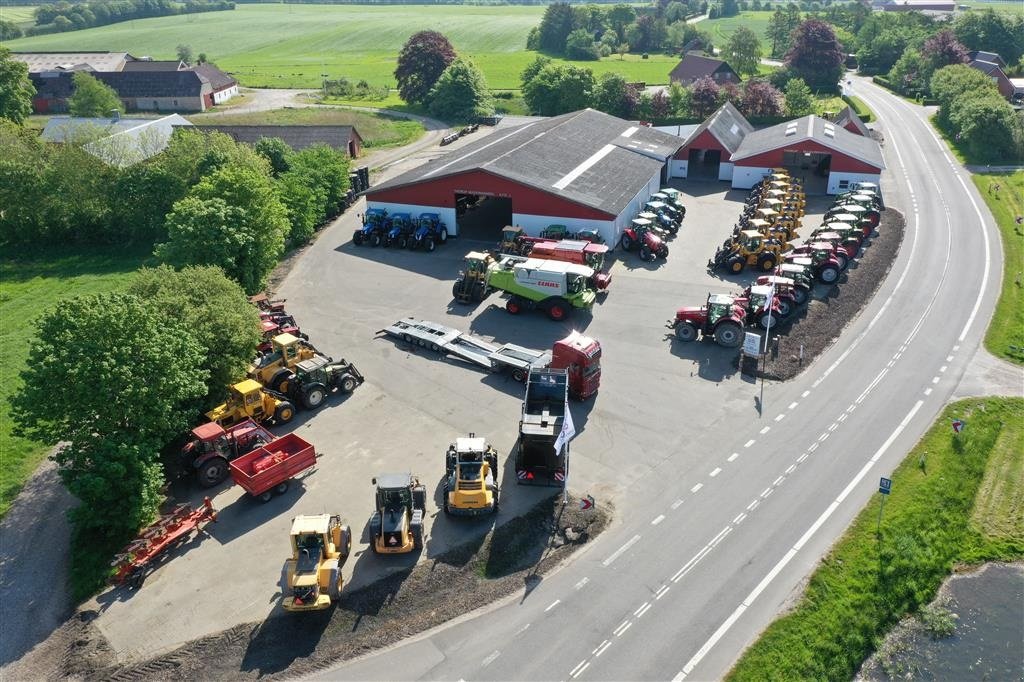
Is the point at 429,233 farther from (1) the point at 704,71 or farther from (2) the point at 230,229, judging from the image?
(1) the point at 704,71

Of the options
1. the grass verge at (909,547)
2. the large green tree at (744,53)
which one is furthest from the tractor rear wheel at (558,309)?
the large green tree at (744,53)

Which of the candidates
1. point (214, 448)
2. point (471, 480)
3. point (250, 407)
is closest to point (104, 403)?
point (214, 448)

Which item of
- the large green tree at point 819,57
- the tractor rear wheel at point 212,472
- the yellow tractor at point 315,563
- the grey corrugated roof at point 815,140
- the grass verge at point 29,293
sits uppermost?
the large green tree at point 819,57

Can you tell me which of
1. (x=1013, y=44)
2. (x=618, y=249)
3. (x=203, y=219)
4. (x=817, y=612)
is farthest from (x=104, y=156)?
(x=1013, y=44)

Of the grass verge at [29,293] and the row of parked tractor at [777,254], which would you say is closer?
the grass verge at [29,293]


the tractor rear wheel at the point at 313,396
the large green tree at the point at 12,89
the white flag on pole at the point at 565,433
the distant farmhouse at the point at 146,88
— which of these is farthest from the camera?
the distant farmhouse at the point at 146,88

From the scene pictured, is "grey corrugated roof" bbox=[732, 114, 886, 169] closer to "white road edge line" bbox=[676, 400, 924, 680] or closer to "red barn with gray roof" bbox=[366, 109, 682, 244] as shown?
"red barn with gray roof" bbox=[366, 109, 682, 244]

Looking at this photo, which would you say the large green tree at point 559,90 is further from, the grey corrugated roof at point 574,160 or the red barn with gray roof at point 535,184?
the red barn with gray roof at point 535,184
